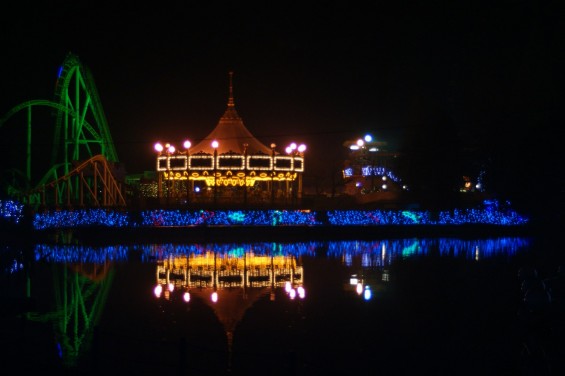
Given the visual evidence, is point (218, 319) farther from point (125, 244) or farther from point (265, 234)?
point (265, 234)

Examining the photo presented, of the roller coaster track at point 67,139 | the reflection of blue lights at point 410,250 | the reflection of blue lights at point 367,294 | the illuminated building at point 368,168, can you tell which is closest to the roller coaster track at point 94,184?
the roller coaster track at point 67,139

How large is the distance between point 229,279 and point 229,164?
25782 mm

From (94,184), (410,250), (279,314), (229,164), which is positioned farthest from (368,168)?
(279,314)

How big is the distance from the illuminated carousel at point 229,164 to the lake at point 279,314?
63.3 feet

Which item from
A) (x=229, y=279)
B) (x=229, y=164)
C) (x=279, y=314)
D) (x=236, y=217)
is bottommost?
(x=279, y=314)

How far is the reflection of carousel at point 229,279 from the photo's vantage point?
16.1m

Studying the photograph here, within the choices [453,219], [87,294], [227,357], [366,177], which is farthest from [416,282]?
[366,177]

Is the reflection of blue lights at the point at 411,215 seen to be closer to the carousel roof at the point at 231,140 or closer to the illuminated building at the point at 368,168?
the carousel roof at the point at 231,140

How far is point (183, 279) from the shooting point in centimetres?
1978

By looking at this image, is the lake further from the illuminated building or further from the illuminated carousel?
the illuminated building

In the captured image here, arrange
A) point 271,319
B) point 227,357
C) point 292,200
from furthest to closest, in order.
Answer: point 292,200
point 271,319
point 227,357

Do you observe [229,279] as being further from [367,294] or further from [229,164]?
[229,164]

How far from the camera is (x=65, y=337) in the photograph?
12.4 metres

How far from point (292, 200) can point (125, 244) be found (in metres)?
17.2
